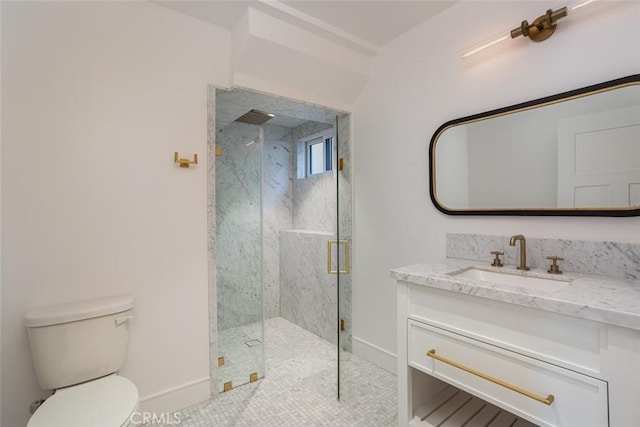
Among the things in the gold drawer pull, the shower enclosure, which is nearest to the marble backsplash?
the gold drawer pull

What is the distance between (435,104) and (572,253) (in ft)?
3.97

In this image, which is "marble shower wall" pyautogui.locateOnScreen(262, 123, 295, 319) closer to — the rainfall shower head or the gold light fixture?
the rainfall shower head

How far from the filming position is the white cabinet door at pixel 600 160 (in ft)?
4.40

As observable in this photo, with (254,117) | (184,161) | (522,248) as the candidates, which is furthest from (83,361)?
(522,248)

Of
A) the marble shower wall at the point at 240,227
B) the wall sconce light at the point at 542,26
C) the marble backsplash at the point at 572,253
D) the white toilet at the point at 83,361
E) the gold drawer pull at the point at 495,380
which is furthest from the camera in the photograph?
the marble shower wall at the point at 240,227

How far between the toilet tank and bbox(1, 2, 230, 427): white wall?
149 millimetres

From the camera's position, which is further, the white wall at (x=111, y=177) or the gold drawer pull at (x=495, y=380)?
the white wall at (x=111, y=177)

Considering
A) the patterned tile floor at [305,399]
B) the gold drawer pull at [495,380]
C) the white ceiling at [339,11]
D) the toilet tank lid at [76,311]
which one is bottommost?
the patterned tile floor at [305,399]

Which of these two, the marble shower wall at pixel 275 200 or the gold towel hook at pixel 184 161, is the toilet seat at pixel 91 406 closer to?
the gold towel hook at pixel 184 161

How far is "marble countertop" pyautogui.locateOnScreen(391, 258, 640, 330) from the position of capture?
96 centimetres

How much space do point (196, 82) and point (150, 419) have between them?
84.1 inches

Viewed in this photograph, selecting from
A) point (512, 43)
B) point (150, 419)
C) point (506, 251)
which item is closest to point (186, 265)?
point (150, 419)

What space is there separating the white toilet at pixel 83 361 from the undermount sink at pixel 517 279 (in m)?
1.68

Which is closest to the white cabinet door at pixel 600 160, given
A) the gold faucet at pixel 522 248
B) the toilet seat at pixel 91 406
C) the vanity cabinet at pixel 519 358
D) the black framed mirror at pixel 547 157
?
the black framed mirror at pixel 547 157
